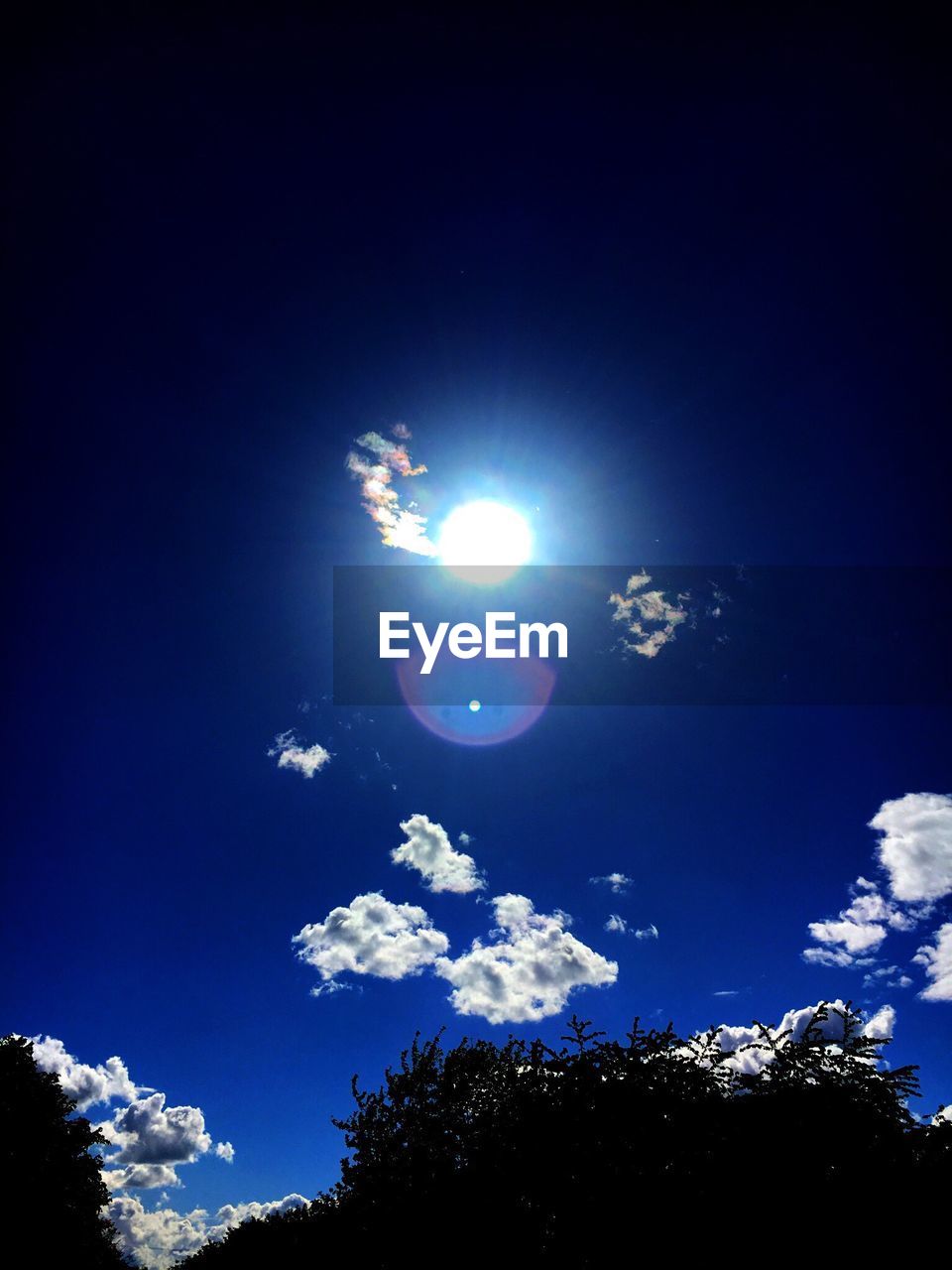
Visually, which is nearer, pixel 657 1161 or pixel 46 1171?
pixel 657 1161

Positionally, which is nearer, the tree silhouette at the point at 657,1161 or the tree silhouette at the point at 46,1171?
the tree silhouette at the point at 657,1161

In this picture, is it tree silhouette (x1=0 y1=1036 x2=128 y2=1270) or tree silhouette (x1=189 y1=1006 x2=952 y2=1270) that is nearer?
tree silhouette (x1=189 y1=1006 x2=952 y2=1270)

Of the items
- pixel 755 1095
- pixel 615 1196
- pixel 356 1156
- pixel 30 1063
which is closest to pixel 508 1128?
pixel 615 1196

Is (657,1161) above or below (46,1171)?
above
